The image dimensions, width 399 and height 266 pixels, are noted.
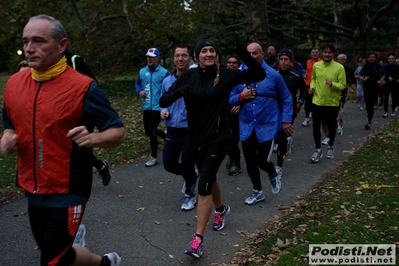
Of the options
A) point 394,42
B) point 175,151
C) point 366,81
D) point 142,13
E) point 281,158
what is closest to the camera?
point 175,151

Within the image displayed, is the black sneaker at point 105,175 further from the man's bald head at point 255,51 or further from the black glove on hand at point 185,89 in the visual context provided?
the man's bald head at point 255,51

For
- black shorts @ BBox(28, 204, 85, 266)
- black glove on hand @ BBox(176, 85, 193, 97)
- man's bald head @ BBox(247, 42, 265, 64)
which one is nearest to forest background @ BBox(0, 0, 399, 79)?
man's bald head @ BBox(247, 42, 265, 64)

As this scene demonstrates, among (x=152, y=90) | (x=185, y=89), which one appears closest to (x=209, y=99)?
(x=185, y=89)

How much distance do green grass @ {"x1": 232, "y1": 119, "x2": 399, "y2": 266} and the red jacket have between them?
232 cm

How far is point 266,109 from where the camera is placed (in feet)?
23.5

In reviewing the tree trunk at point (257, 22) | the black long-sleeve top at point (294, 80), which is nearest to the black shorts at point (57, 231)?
the black long-sleeve top at point (294, 80)

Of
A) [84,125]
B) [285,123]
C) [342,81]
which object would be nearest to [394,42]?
[342,81]

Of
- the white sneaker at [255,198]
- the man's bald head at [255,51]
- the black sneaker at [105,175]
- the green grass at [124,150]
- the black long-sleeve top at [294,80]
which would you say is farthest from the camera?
the black long-sleeve top at [294,80]

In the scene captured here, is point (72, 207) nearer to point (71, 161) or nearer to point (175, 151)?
point (71, 161)

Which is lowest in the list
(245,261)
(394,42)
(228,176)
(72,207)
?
(394,42)

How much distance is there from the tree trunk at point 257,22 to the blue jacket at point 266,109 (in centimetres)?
882

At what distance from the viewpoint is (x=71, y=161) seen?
346 centimetres

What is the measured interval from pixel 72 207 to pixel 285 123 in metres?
4.22

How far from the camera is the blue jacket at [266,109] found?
707 cm
